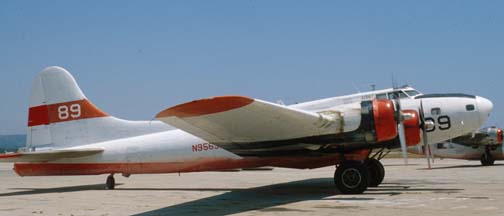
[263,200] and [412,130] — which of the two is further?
[412,130]

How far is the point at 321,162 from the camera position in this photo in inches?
607

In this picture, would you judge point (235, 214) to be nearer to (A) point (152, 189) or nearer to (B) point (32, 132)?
(A) point (152, 189)

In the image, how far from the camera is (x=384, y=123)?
1301cm

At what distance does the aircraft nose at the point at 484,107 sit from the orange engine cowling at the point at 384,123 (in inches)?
107

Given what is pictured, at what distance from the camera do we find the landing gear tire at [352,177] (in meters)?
13.4

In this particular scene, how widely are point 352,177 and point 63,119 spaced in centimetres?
943

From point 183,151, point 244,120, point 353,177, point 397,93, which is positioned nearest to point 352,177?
point 353,177

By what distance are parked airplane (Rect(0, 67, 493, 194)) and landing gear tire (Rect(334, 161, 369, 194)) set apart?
1.0 inches

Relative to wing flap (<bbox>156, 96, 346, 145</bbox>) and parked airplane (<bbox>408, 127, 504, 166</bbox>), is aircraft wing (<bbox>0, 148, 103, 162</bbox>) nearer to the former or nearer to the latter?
wing flap (<bbox>156, 96, 346, 145</bbox>)

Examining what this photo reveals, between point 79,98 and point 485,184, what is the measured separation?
503 inches

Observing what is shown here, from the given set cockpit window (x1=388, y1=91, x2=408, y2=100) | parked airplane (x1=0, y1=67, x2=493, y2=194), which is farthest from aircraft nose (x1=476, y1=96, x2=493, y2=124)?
cockpit window (x1=388, y1=91, x2=408, y2=100)

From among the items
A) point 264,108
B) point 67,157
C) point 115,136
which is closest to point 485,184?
point 264,108

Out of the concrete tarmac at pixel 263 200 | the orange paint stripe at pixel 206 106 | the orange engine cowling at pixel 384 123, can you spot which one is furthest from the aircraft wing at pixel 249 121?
the concrete tarmac at pixel 263 200

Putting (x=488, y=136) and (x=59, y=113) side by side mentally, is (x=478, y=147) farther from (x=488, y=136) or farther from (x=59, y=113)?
(x=59, y=113)
